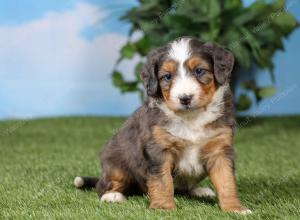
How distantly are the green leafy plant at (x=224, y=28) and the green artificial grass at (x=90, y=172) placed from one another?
861 mm

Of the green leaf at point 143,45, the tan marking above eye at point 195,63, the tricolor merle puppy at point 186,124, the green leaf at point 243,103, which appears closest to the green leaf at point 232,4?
the green leaf at point 143,45

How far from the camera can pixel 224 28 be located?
10.4 meters

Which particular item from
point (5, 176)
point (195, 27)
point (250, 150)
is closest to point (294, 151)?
point (250, 150)

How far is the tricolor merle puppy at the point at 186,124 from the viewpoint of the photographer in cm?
430

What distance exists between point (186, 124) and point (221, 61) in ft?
1.56

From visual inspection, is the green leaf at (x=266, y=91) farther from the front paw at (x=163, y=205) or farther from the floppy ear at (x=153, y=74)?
the front paw at (x=163, y=205)

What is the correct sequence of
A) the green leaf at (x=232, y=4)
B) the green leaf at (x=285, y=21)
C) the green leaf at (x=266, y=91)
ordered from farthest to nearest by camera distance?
the green leaf at (x=266, y=91) → the green leaf at (x=285, y=21) → the green leaf at (x=232, y=4)

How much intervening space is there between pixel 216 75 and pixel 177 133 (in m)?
0.46

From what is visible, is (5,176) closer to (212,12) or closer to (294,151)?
(294,151)

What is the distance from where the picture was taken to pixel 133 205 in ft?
14.8

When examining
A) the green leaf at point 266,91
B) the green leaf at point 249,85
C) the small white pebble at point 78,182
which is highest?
the green leaf at point 249,85

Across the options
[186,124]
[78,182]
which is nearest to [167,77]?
[186,124]

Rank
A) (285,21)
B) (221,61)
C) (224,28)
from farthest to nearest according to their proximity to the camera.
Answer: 1. (285,21)
2. (224,28)
3. (221,61)

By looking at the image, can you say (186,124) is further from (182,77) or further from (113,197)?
(113,197)
